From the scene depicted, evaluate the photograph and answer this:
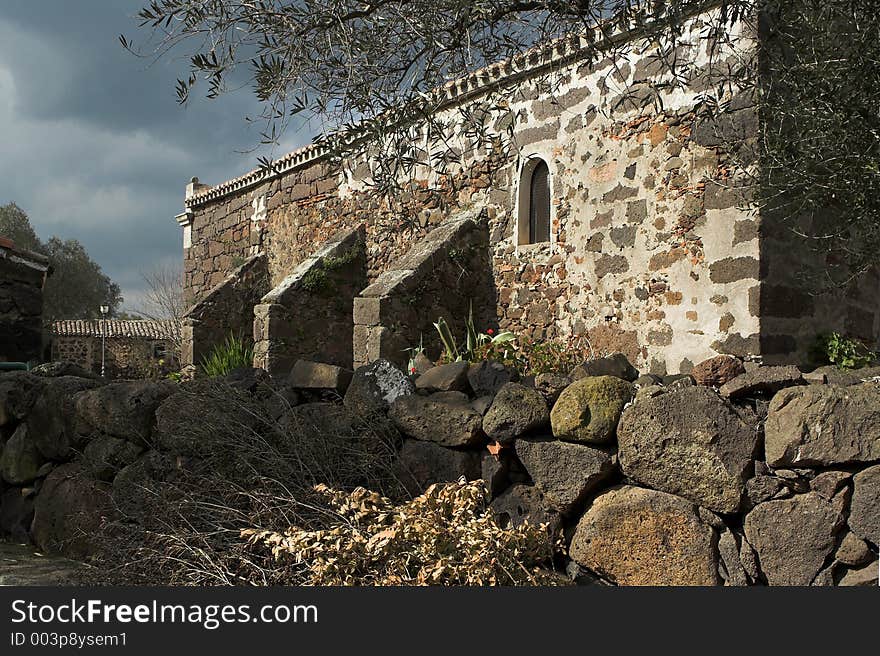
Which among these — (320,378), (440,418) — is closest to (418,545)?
(440,418)

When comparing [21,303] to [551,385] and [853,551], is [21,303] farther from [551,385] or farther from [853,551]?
[853,551]

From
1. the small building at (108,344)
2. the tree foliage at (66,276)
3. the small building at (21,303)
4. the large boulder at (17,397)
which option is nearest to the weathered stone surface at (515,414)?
the large boulder at (17,397)

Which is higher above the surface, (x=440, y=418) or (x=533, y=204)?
(x=533, y=204)

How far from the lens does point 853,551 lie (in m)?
3.12

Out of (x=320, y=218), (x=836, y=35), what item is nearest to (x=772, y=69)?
(x=836, y=35)

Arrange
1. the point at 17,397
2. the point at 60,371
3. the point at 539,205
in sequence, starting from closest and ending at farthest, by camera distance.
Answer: the point at 17,397 → the point at 60,371 → the point at 539,205


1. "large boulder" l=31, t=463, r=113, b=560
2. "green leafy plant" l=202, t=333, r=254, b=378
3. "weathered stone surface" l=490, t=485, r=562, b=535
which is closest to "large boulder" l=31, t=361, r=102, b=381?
"large boulder" l=31, t=463, r=113, b=560

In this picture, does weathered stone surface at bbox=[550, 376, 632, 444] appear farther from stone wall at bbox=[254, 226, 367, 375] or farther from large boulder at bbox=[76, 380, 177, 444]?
stone wall at bbox=[254, 226, 367, 375]

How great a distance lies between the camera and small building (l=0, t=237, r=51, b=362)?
8.16 metres

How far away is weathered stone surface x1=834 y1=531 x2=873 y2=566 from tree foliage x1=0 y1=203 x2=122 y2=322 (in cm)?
3158

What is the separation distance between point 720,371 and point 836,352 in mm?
4588

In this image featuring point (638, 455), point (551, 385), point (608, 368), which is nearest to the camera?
point (638, 455)

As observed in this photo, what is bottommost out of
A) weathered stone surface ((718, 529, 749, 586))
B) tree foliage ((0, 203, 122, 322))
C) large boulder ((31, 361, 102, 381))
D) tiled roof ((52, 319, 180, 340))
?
weathered stone surface ((718, 529, 749, 586))

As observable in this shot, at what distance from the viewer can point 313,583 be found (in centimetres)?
339
